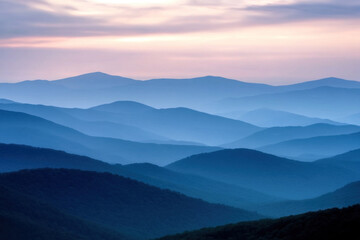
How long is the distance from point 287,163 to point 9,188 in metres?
97.2

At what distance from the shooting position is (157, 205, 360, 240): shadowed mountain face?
29.1 m

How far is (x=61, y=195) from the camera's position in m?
71.1

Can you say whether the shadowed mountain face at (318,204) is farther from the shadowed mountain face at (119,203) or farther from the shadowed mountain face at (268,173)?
the shadowed mountain face at (268,173)

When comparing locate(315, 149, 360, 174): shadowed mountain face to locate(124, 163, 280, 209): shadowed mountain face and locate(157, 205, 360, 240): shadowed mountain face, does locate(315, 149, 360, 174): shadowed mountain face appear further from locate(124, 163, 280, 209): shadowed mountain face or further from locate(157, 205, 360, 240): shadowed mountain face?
locate(157, 205, 360, 240): shadowed mountain face

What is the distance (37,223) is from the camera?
52.2m

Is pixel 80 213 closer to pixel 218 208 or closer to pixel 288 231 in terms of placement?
pixel 218 208

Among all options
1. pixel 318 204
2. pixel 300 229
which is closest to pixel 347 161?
pixel 318 204

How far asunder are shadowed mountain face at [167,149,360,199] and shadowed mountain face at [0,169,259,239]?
56.4 m

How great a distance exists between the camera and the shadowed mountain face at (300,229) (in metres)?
29.1

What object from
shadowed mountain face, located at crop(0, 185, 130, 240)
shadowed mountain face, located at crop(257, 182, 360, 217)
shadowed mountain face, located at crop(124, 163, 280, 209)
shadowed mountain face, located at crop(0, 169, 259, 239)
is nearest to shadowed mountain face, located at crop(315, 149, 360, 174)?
shadowed mountain face, located at crop(124, 163, 280, 209)

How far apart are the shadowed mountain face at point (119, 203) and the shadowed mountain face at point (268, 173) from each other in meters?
56.4

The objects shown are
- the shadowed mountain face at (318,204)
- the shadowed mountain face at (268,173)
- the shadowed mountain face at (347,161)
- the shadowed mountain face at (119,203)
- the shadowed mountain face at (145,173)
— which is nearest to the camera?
the shadowed mountain face at (119,203)

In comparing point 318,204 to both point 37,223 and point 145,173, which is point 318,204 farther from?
point 37,223

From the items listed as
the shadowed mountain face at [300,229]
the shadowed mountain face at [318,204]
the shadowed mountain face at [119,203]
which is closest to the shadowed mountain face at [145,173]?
the shadowed mountain face at [318,204]
